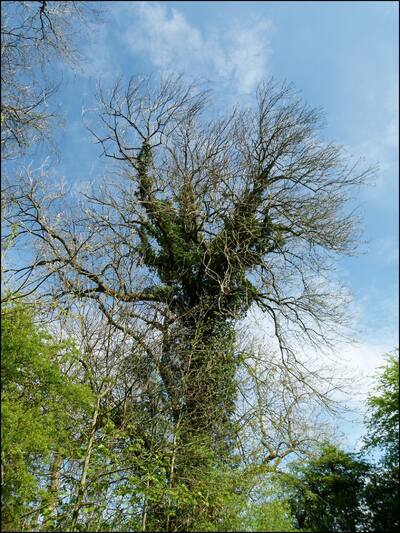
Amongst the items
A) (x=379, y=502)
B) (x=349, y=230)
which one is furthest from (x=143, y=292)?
(x=379, y=502)

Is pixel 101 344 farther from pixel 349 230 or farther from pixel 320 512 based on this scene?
pixel 349 230

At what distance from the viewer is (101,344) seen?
24.6 feet

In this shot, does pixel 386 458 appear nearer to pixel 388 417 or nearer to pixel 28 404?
pixel 388 417

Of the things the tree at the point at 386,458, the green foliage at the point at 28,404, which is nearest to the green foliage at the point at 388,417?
the tree at the point at 386,458

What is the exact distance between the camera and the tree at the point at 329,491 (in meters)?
6.85

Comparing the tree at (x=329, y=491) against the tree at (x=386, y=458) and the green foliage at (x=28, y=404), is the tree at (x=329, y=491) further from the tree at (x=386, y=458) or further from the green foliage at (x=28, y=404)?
the green foliage at (x=28, y=404)

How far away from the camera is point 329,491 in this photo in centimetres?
763

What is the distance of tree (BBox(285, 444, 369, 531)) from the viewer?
6852 millimetres

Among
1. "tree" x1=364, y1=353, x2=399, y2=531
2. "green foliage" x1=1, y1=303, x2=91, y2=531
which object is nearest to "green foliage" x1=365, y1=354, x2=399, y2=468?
"tree" x1=364, y1=353, x2=399, y2=531

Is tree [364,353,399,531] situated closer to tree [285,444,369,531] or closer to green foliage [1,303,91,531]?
tree [285,444,369,531]

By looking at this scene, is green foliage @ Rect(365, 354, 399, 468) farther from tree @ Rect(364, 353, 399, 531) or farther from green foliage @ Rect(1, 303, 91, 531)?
green foliage @ Rect(1, 303, 91, 531)

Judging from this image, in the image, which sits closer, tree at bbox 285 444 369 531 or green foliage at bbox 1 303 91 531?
green foliage at bbox 1 303 91 531

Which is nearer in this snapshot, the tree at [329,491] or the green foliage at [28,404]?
the green foliage at [28,404]

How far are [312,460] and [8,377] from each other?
5910 millimetres
